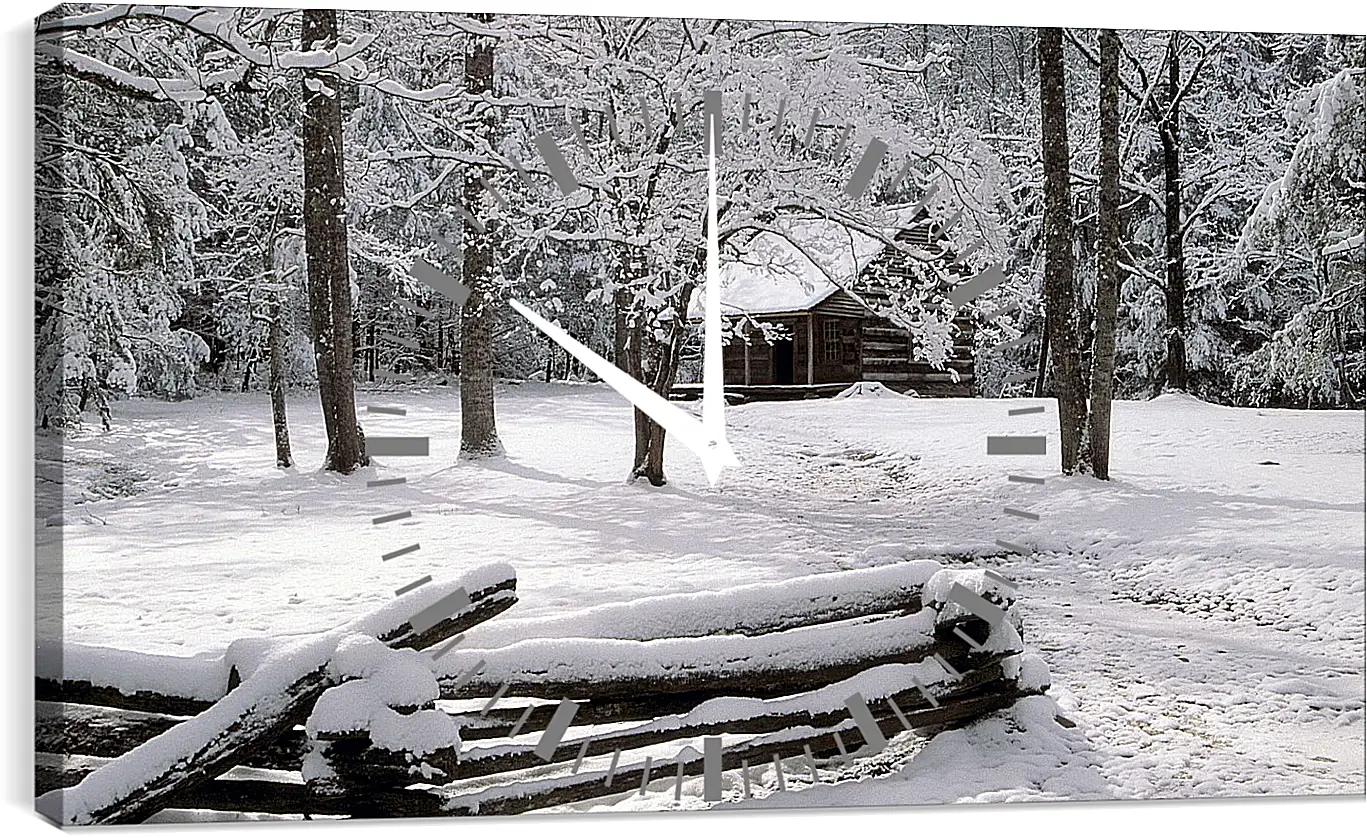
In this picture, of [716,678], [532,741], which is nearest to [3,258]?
[532,741]

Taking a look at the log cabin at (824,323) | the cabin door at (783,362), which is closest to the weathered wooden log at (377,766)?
the log cabin at (824,323)

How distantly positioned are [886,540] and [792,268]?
2.25 ft

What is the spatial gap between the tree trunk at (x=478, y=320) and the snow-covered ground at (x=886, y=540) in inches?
1.5

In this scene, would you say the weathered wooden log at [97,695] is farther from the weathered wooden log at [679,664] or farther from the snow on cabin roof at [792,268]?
the snow on cabin roof at [792,268]

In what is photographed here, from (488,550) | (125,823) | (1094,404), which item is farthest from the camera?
(1094,404)

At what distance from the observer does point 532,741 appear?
3316 millimetres

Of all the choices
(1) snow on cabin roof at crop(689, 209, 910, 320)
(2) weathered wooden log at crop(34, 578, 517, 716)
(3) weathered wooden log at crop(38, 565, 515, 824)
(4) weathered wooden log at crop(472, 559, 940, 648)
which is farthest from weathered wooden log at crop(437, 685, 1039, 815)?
(1) snow on cabin roof at crop(689, 209, 910, 320)

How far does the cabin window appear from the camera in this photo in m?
3.48

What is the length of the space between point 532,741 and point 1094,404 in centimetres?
157

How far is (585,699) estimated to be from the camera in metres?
3.31

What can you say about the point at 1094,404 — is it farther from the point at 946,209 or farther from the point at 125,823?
the point at 125,823

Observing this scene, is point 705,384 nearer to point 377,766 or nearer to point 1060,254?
point 1060,254

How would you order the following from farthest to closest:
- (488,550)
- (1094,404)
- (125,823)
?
(1094,404), (488,550), (125,823)

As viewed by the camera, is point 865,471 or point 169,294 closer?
point 169,294
